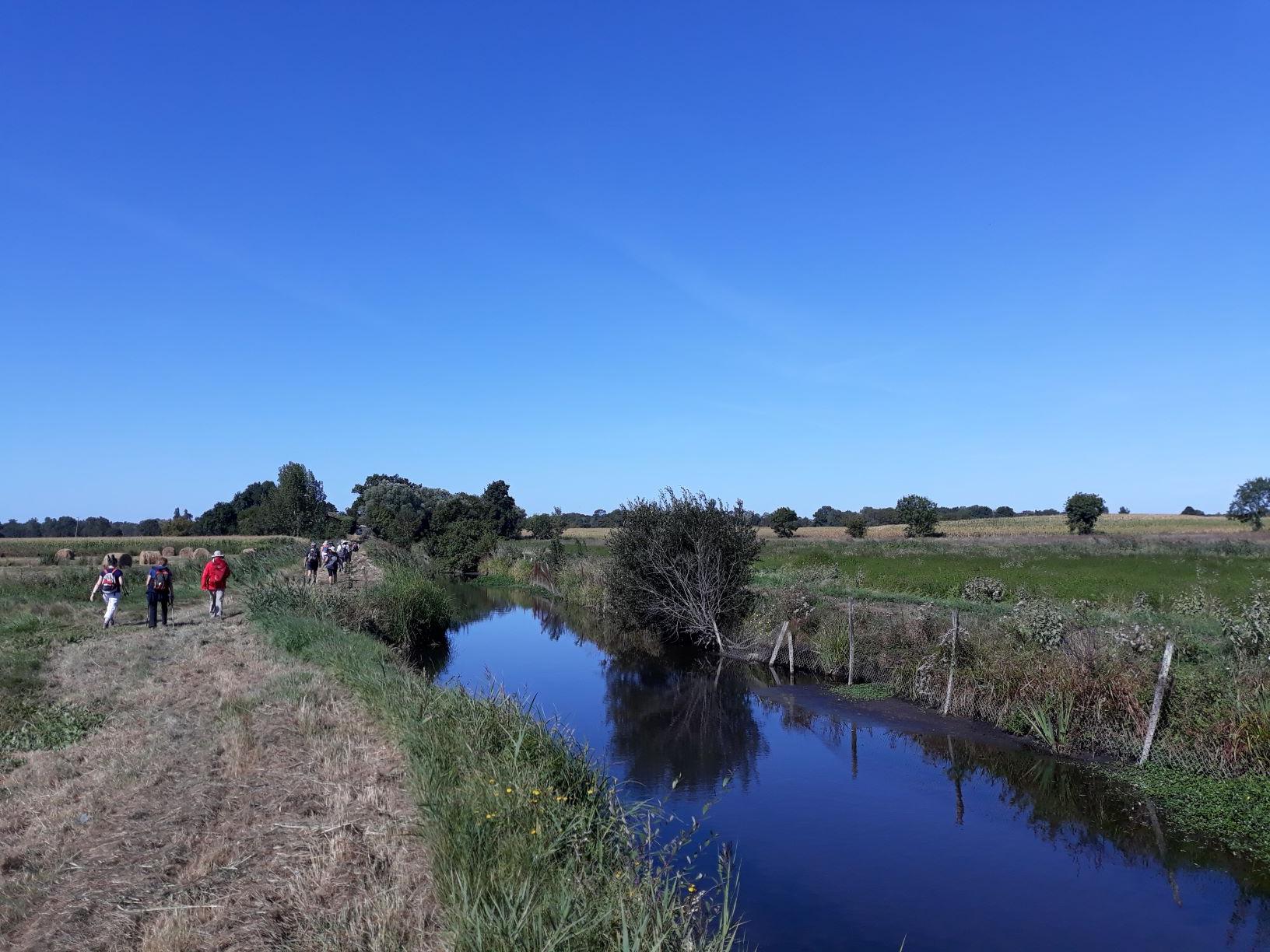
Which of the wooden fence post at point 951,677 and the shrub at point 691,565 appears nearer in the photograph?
the wooden fence post at point 951,677

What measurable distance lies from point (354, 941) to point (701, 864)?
5688mm

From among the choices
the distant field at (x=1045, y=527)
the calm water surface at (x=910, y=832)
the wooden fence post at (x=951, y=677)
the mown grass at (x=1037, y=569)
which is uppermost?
the distant field at (x=1045, y=527)

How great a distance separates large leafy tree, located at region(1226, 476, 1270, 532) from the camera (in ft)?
262

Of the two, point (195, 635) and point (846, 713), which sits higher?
point (195, 635)

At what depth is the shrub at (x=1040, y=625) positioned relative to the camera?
16297mm

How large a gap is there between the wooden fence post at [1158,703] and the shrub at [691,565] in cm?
1410

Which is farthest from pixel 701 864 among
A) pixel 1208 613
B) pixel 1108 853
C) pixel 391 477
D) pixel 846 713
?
pixel 391 477

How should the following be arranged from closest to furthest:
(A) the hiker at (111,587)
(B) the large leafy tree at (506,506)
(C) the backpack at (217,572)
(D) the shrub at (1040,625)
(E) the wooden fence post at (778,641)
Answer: (D) the shrub at (1040,625) < (A) the hiker at (111,587) < (C) the backpack at (217,572) < (E) the wooden fence post at (778,641) < (B) the large leafy tree at (506,506)

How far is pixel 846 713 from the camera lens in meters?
18.0

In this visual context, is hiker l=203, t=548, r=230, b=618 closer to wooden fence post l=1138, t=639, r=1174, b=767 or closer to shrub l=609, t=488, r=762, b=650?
shrub l=609, t=488, r=762, b=650

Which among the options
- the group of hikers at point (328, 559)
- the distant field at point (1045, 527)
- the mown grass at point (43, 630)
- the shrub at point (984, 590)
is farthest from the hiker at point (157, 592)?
the distant field at point (1045, 527)

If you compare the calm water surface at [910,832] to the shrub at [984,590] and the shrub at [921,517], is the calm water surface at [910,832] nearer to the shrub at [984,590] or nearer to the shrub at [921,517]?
the shrub at [984,590]

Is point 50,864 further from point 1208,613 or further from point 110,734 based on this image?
point 1208,613

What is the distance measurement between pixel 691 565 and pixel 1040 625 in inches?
484
